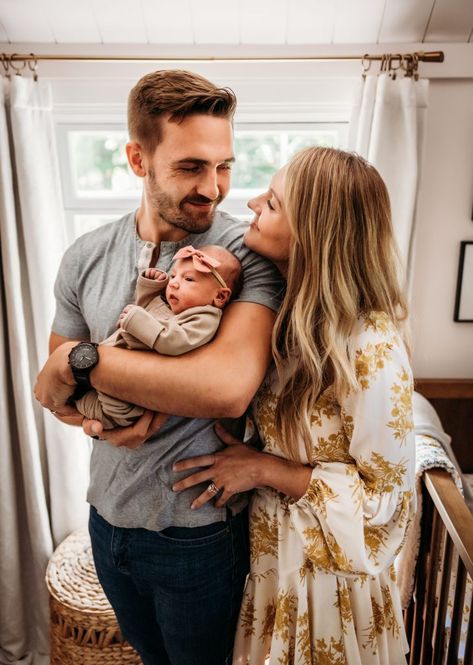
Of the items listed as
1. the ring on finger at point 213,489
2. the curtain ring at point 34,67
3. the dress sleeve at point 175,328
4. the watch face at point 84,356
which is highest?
the curtain ring at point 34,67

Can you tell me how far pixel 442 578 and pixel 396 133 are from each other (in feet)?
4.88

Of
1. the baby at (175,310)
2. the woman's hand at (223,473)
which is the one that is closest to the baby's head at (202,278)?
the baby at (175,310)

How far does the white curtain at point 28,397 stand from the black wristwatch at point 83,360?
43.6 inches

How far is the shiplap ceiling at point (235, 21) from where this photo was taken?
1.87 m

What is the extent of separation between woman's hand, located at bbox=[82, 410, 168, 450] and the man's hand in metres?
0.08

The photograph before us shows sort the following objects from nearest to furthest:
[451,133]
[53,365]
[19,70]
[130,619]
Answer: [53,365] → [130,619] → [19,70] → [451,133]

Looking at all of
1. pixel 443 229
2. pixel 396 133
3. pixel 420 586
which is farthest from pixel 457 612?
pixel 396 133

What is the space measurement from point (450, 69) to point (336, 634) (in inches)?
76.5

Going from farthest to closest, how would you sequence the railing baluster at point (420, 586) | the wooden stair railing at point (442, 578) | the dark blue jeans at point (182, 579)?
the railing baluster at point (420, 586) < the wooden stair railing at point (442, 578) < the dark blue jeans at point (182, 579)

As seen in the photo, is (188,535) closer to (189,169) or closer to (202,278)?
(202,278)

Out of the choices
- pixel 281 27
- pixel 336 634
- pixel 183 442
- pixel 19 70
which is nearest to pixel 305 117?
pixel 281 27

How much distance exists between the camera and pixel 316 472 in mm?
1179

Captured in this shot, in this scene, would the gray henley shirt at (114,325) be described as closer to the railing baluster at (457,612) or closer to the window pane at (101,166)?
the railing baluster at (457,612)

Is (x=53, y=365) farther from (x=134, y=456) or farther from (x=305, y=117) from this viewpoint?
(x=305, y=117)
